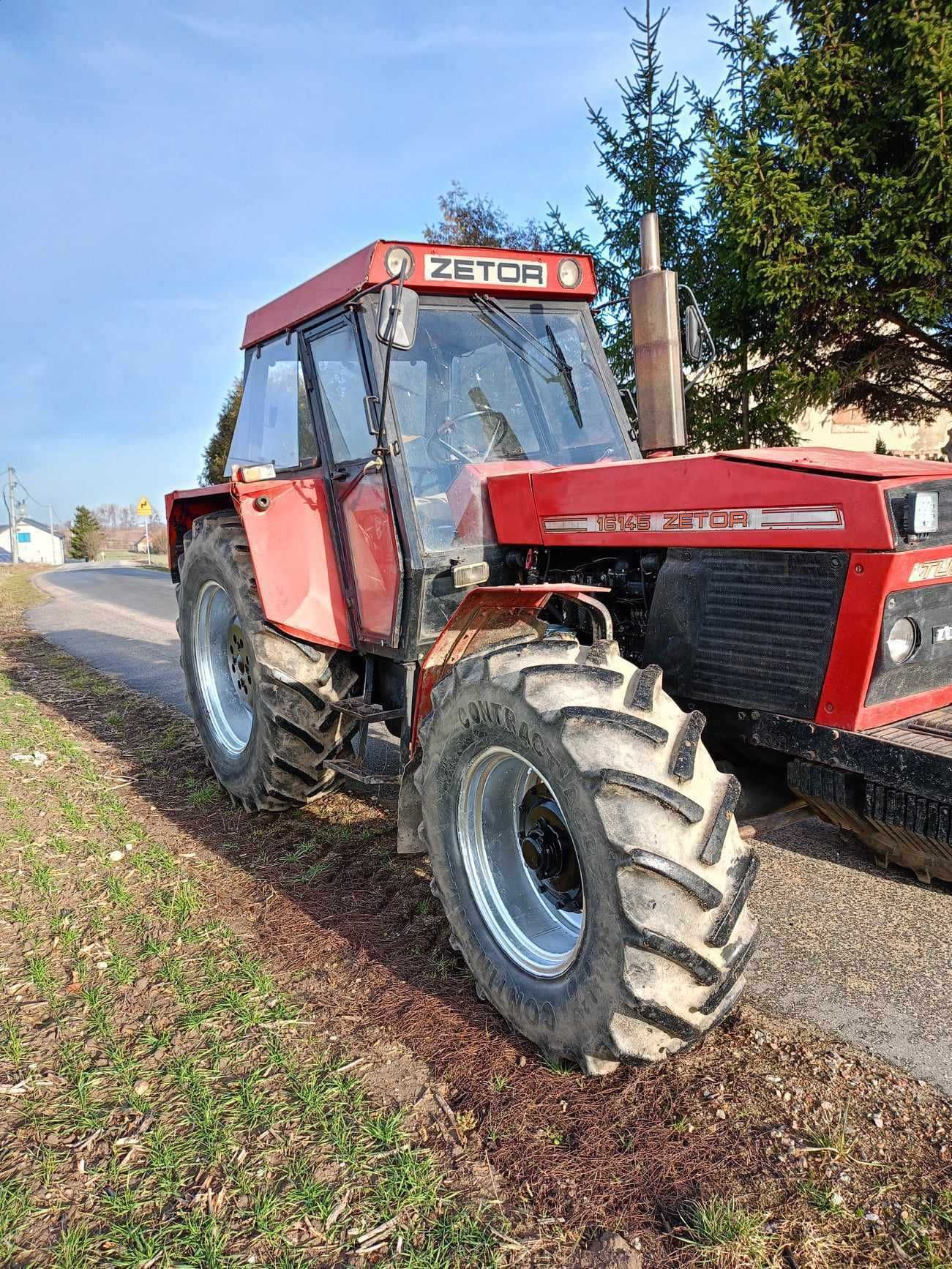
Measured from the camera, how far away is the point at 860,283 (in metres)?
8.21

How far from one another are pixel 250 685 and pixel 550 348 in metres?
2.13

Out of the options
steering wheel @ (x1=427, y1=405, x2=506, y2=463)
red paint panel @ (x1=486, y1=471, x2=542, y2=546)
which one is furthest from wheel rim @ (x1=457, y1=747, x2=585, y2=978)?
steering wheel @ (x1=427, y1=405, x2=506, y2=463)

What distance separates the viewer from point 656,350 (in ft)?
12.4

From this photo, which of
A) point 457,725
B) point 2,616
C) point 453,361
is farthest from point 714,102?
point 2,616

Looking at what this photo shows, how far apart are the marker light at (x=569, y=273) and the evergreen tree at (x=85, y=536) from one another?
6604 cm

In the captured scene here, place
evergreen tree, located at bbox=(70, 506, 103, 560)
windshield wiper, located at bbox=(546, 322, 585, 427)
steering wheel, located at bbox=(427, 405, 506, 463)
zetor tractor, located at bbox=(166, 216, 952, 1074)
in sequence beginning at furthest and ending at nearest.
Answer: evergreen tree, located at bbox=(70, 506, 103, 560), windshield wiper, located at bbox=(546, 322, 585, 427), steering wheel, located at bbox=(427, 405, 506, 463), zetor tractor, located at bbox=(166, 216, 952, 1074)

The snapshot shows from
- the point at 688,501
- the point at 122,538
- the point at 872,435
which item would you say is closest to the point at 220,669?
the point at 688,501

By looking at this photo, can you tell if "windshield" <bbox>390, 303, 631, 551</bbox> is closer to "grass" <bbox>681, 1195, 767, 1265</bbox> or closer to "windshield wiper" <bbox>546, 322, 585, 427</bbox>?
"windshield wiper" <bbox>546, 322, 585, 427</bbox>

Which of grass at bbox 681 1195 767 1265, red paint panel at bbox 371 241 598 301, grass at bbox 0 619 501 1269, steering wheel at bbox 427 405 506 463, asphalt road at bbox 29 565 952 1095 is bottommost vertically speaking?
asphalt road at bbox 29 565 952 1095

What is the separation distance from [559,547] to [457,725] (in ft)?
3.13

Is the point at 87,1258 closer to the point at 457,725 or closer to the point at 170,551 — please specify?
the point at 457,725

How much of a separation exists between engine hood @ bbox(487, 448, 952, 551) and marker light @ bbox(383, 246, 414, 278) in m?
0.93

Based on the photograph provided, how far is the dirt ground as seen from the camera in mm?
2016

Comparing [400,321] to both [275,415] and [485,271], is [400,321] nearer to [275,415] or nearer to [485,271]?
[485,271]
